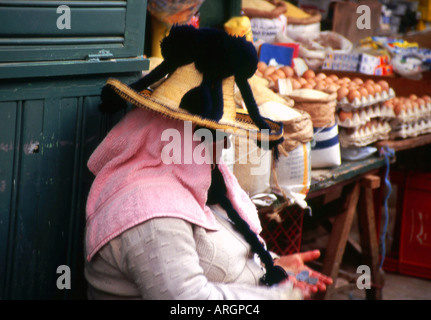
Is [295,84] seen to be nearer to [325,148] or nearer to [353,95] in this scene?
[353,95]

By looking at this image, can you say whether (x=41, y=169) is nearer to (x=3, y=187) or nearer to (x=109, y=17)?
(x=3, y=187)

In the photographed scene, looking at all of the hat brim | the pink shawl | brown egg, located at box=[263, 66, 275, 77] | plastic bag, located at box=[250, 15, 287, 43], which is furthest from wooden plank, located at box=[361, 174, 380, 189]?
the pink shawl

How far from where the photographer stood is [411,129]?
14.7ft

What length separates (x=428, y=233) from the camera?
4.87m

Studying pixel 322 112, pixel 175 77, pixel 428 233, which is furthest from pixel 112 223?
pixel 428 233

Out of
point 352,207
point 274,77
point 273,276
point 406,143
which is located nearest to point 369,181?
point 352,207

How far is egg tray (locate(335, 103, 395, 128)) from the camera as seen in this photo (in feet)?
12.4

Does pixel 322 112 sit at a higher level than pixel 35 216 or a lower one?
higher

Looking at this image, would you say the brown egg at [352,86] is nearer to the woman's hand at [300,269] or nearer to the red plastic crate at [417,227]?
the red plastic crate at [417,227]

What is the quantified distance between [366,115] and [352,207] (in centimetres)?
66

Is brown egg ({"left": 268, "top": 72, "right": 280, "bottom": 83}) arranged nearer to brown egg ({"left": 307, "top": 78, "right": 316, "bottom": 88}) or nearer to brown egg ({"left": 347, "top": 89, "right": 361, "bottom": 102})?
brown egg ({"left": 307, "top": 78, "right": 316, "bottom": 88})

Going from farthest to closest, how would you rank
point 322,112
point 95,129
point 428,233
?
1. point 428,233
2. point 322,112
3. point 95,129

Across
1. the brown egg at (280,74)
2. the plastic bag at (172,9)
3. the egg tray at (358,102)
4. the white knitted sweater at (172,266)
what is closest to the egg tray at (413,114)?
the egg tray at (358,102)
